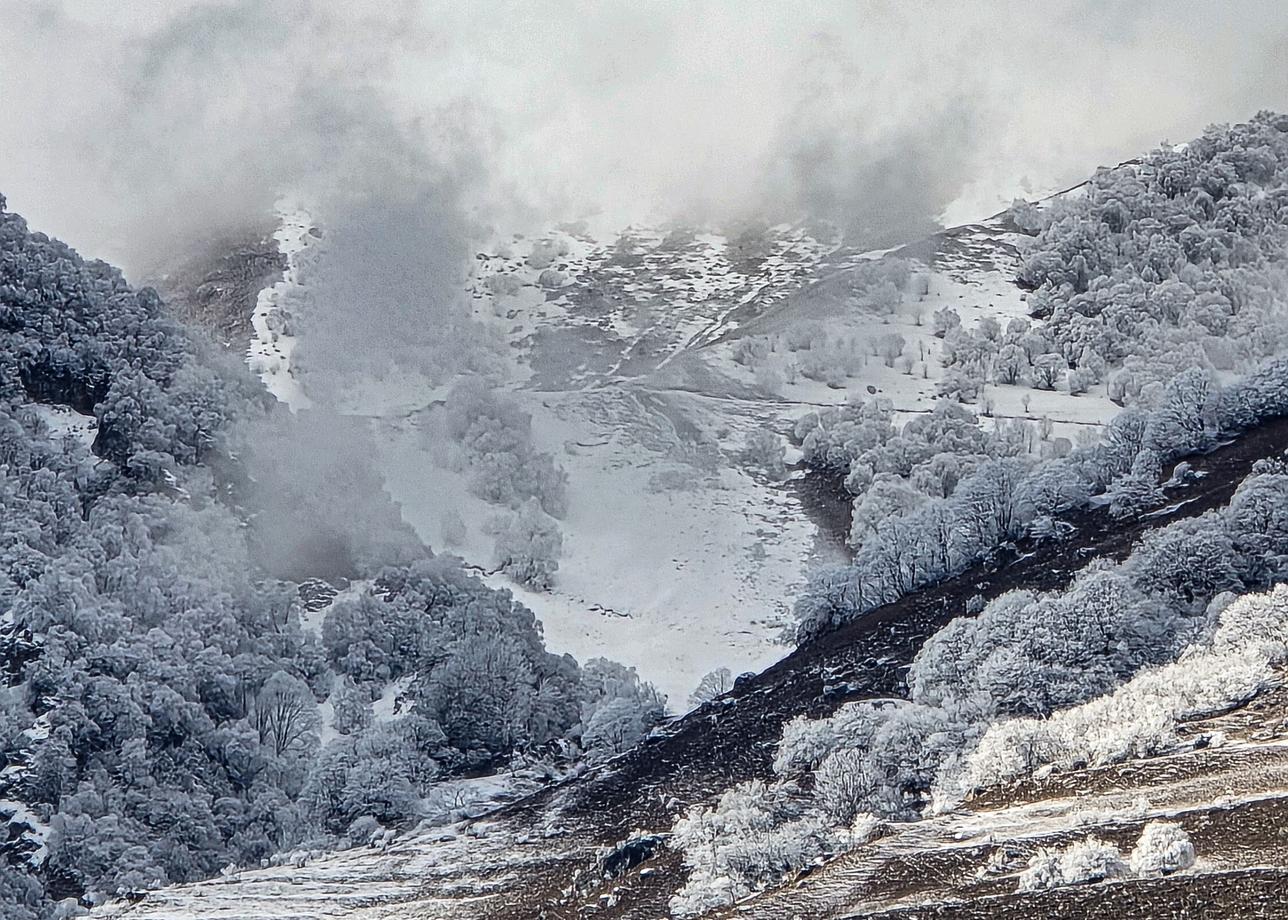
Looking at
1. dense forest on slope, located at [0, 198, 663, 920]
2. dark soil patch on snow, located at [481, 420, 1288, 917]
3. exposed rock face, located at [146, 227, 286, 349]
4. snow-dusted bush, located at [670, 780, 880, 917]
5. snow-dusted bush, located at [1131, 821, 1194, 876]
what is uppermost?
exposed rock face, located at [146, 227, 286, 349]

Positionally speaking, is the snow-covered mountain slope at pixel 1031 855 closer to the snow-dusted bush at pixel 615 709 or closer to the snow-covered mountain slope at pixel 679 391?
the snow-dusted bush at pixel 615 709

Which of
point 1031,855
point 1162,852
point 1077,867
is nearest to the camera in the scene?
point 1162,852

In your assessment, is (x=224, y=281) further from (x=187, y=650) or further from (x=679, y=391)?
(x=187, y=650)

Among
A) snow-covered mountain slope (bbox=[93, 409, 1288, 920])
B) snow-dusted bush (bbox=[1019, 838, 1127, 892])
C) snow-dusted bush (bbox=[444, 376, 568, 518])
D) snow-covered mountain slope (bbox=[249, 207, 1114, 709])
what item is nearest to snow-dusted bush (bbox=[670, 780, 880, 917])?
snow-covered mountain slope (bbox=[93, 409, 1288, 920])

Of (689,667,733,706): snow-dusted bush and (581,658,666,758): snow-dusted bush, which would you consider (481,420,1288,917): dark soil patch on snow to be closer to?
(689,667,733,706): snow-dusted bush

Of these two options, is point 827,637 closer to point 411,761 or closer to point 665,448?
point 411,761

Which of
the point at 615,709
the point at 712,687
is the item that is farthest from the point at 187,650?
the point at 712,687
